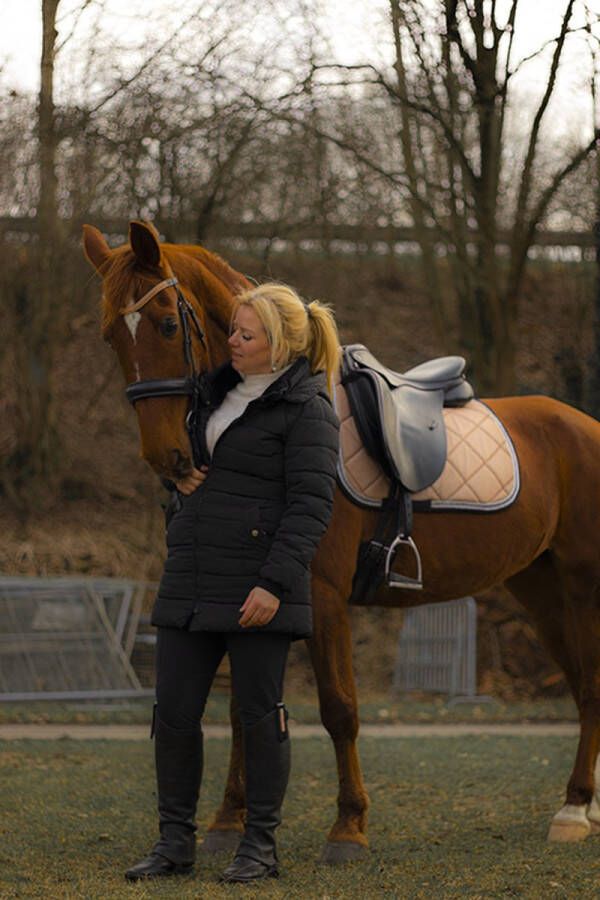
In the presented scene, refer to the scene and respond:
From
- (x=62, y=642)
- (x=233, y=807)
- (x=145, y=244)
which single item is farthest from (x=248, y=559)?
(x=62, y=642)

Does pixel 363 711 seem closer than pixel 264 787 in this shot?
No

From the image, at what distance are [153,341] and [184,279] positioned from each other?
1.31 ft

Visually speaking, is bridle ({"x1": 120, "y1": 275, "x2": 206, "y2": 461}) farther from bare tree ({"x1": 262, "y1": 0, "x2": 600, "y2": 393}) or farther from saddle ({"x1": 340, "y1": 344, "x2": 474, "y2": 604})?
bare tree ({"x1": 262, "y1": 0, "x2": 600, "y2": 393})

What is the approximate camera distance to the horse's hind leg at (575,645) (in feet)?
21.3

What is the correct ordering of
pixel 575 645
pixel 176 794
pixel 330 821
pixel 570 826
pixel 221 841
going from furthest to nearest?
1. pixel 575 645
2. pixel 330 821
3. pixel 570 826
4. pixel 221 841
5. pixel 176 794

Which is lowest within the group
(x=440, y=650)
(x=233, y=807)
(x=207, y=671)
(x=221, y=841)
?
(x=440, y=650)

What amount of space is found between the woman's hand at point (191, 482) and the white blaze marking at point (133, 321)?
53 cm

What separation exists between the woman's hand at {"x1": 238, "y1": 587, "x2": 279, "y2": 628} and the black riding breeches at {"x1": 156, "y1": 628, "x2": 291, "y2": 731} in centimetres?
13

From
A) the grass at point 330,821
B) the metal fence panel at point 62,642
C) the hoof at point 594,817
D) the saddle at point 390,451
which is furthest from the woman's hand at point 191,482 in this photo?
the metal fence panel at point 62,642

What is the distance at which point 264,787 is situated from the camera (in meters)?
5.07

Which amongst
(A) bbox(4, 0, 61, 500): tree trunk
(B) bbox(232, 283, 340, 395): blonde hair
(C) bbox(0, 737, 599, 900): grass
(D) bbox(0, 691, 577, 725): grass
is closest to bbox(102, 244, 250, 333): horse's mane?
(B) bbox(232, 283, 340, 395): blonde hair

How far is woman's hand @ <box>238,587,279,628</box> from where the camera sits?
4.94m

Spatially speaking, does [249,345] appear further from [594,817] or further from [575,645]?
[594,817]

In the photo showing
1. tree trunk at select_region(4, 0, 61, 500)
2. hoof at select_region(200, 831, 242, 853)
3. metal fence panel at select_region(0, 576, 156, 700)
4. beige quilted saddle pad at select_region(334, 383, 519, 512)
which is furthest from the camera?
tree trunk at select_region(4, 0, 61, 500)
